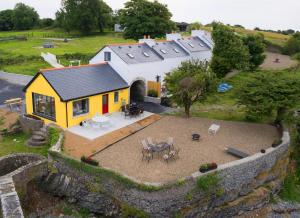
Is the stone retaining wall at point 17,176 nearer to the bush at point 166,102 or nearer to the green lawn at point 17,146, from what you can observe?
the green lawn at point 17,146

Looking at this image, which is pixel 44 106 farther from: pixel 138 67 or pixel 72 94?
pixel 138 67

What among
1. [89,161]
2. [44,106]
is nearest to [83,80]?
[44,106]

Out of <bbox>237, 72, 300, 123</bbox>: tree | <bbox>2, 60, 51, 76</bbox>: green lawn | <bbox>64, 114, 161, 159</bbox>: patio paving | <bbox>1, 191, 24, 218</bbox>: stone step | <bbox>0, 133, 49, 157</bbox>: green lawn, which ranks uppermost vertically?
<bbox>237, 72, 300, 123</bbox>: tree

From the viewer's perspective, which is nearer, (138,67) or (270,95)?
(270,95)

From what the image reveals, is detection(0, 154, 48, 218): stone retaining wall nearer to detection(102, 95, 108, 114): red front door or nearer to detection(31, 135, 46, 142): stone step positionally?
detection(31, 135, 46, 142): stone step

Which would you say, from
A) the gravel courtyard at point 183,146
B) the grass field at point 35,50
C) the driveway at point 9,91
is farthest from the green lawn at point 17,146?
the grass field at point 35,50

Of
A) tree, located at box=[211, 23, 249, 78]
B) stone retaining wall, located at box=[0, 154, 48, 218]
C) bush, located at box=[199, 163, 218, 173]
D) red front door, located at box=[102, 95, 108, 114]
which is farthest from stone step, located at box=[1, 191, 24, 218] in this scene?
tree, located at box=[211, 23, 249, 78]
